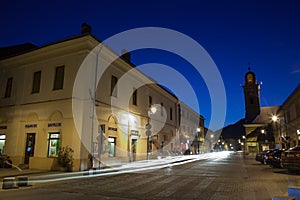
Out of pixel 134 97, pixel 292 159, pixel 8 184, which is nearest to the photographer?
pixel 8 184

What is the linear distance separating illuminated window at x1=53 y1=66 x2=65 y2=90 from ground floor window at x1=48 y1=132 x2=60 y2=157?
360 cm

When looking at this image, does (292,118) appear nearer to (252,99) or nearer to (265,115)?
(265,115)

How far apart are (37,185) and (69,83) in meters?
8.66

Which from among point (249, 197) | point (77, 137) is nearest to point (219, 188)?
point (249, 197)

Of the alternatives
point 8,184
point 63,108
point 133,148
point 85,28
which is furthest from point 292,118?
point 8,184

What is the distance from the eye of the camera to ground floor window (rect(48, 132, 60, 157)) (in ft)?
55.6

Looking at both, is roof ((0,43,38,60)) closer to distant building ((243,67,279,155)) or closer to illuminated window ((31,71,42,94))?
illuminated window ((31,71,42,94))

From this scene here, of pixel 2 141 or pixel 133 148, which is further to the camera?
pixel 133 148

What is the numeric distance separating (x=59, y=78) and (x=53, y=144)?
16.5 ft

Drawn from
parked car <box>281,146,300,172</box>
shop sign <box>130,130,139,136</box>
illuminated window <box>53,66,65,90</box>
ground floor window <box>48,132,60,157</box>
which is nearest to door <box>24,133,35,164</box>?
ground floor window <box>48,132,60,157</box>

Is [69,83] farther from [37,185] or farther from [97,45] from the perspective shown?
[37,185]

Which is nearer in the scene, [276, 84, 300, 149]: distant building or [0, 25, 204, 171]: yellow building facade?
[0, 25, 204, 171]: yellow building facade

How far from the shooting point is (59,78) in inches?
718

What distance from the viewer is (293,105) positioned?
3178cm
